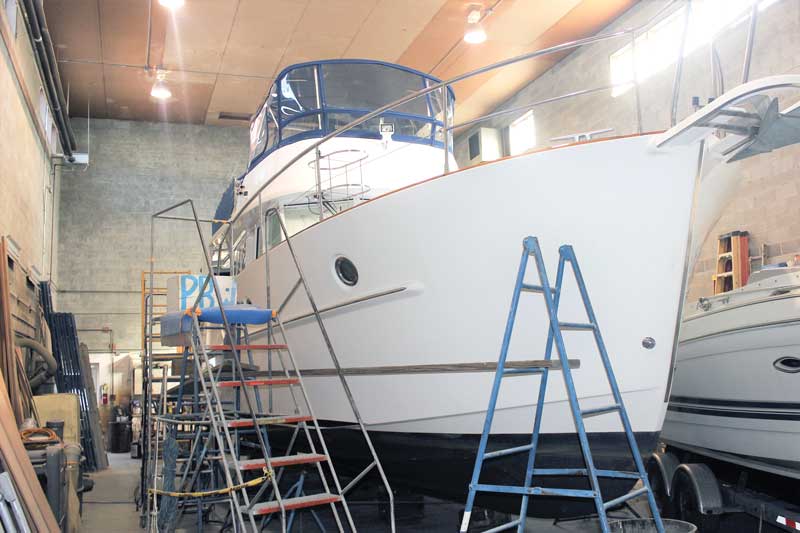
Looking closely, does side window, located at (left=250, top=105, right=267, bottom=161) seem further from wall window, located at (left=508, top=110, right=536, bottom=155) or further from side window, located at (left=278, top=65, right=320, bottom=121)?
wall window, located at (left=508, top=110, right=536, bottom=155)

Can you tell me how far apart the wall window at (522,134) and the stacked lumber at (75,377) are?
8.22 meters

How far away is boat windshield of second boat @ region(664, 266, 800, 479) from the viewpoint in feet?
13.1

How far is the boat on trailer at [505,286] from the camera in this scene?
348 centimetres

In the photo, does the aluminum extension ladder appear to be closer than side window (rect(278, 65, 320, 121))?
Yes

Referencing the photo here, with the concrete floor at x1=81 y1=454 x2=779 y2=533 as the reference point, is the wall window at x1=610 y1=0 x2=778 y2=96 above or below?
above

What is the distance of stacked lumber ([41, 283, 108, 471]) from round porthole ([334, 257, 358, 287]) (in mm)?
6126

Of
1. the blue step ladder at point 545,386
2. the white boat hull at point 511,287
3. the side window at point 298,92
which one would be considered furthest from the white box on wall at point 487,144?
the blue step ladder at point 545,386

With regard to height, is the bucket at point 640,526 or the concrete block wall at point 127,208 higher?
the concrete block wall at point 127,208

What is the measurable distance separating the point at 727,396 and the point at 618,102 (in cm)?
652

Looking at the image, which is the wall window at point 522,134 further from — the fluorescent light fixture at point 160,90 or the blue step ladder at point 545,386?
the blue step ladder at point 545,386

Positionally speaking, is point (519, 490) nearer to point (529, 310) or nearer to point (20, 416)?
point (529, 310)

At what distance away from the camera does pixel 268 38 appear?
36.7 feet

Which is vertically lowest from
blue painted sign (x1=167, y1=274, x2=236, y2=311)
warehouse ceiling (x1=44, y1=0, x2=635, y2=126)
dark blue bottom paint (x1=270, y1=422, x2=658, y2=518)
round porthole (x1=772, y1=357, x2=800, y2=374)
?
dark blue bottom paint (x1=270, y1=422, x2=658, y2=518)

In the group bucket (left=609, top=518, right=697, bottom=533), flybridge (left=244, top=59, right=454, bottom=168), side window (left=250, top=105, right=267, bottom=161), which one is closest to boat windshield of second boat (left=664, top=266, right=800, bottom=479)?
bucket (left=609, top=518, right=697, bottom=533)
